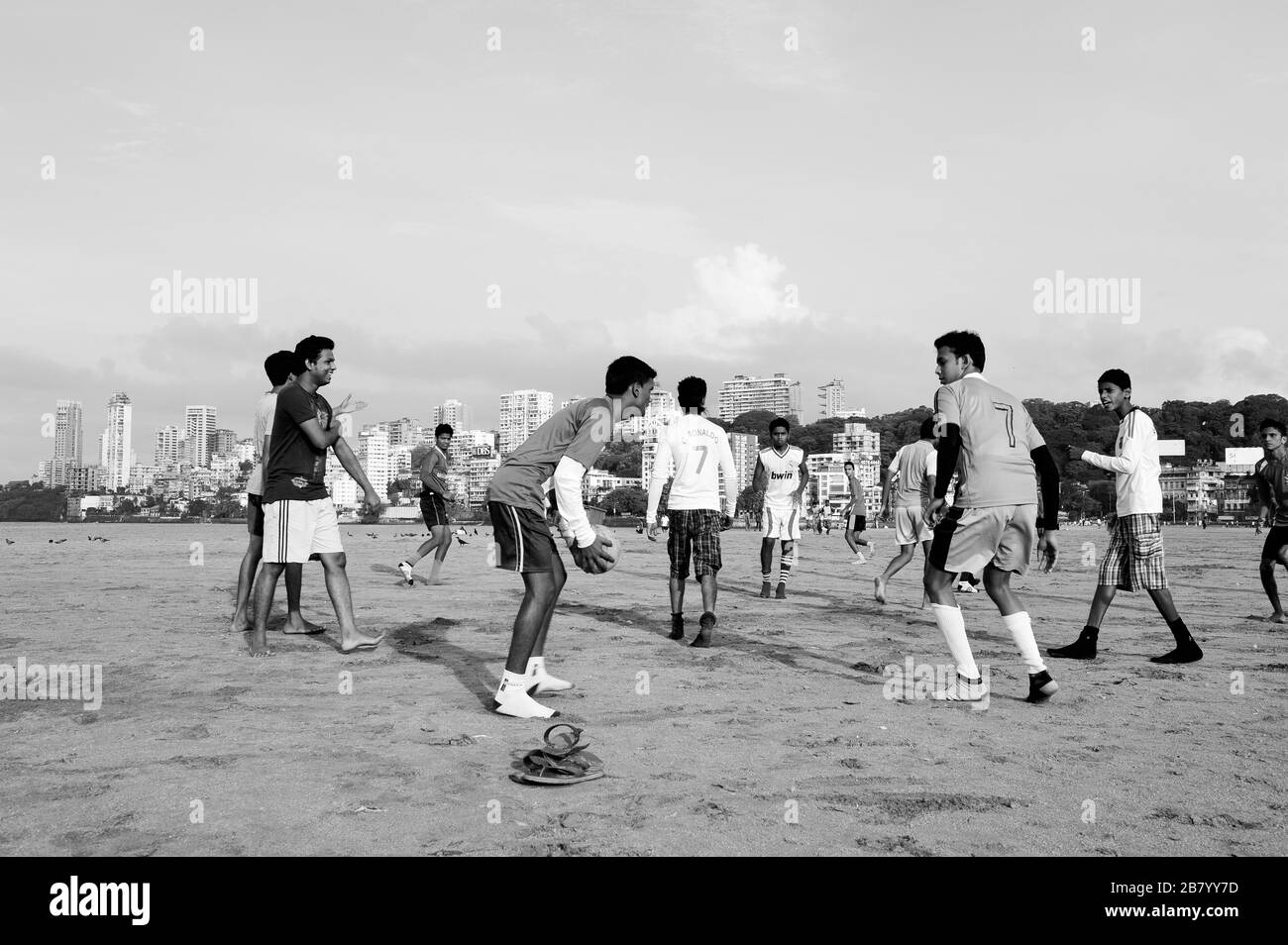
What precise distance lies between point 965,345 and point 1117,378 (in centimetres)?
214

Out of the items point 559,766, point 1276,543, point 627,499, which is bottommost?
point 627,499

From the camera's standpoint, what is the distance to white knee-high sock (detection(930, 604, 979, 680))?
5578 millimetres

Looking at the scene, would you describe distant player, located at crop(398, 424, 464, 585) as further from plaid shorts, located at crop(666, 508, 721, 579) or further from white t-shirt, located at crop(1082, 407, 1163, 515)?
white t-shirt, located at crop(1082, 407, 1163, 515)

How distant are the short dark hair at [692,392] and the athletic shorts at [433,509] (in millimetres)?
5054

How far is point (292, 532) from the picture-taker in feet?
22.5

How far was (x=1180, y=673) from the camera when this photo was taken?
254 inches

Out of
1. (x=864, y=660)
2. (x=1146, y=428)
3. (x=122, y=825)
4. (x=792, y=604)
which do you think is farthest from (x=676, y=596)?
(x=122, y=825)

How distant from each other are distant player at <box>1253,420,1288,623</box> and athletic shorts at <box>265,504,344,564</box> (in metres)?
9.10

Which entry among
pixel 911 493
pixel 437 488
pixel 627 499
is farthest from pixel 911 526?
pixel 627 499

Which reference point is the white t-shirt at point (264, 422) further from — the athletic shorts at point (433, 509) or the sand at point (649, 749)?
the athletic shorts at point (433, 509)

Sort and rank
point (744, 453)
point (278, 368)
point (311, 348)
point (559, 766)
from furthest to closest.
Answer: point (744, 453) < point (278, 368) < point (311, 348) < point (559, 766)

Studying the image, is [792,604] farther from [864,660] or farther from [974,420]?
[974,420]

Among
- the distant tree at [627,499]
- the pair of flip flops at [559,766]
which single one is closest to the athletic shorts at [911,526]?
the pair of flip flops at [559,766]

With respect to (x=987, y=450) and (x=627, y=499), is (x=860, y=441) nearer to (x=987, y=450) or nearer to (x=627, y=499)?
(x=627, y=499)
